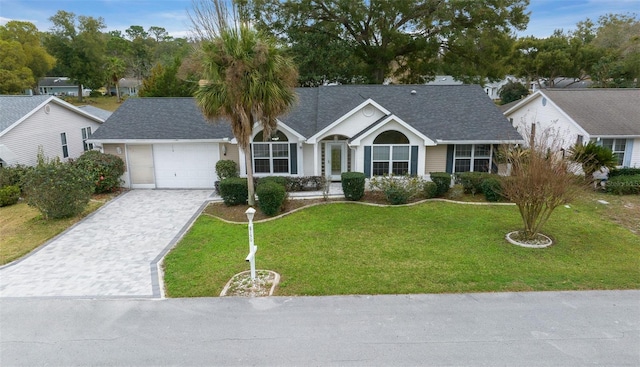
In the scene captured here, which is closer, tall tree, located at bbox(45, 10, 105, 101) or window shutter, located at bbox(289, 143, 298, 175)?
window shutter, located at bbox(289, 143, 298, 175)

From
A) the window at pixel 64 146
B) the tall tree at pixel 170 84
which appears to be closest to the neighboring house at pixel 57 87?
the tall tree at pixel 170 84

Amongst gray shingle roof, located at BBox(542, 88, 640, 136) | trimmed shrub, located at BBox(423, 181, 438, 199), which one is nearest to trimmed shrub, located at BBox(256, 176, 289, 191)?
trimmed shrub, located at BBox(423, 181, 438, 199)

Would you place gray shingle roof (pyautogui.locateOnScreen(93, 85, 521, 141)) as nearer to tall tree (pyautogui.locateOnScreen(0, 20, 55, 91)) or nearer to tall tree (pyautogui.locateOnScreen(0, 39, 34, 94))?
tall tree (pyautogui.locateOnScreen(0, 39, 34, 94))

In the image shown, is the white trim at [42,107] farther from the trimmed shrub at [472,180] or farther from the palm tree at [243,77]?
the trimmed shrub at [472,180]

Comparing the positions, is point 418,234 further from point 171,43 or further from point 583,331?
point 171,43

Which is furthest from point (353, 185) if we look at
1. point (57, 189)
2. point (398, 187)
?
point (57, 189)

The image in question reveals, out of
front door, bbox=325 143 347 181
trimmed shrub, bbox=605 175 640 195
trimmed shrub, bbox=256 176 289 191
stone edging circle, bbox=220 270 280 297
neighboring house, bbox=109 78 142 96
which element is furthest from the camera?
neighboring house, bbox=109 78 142 96
